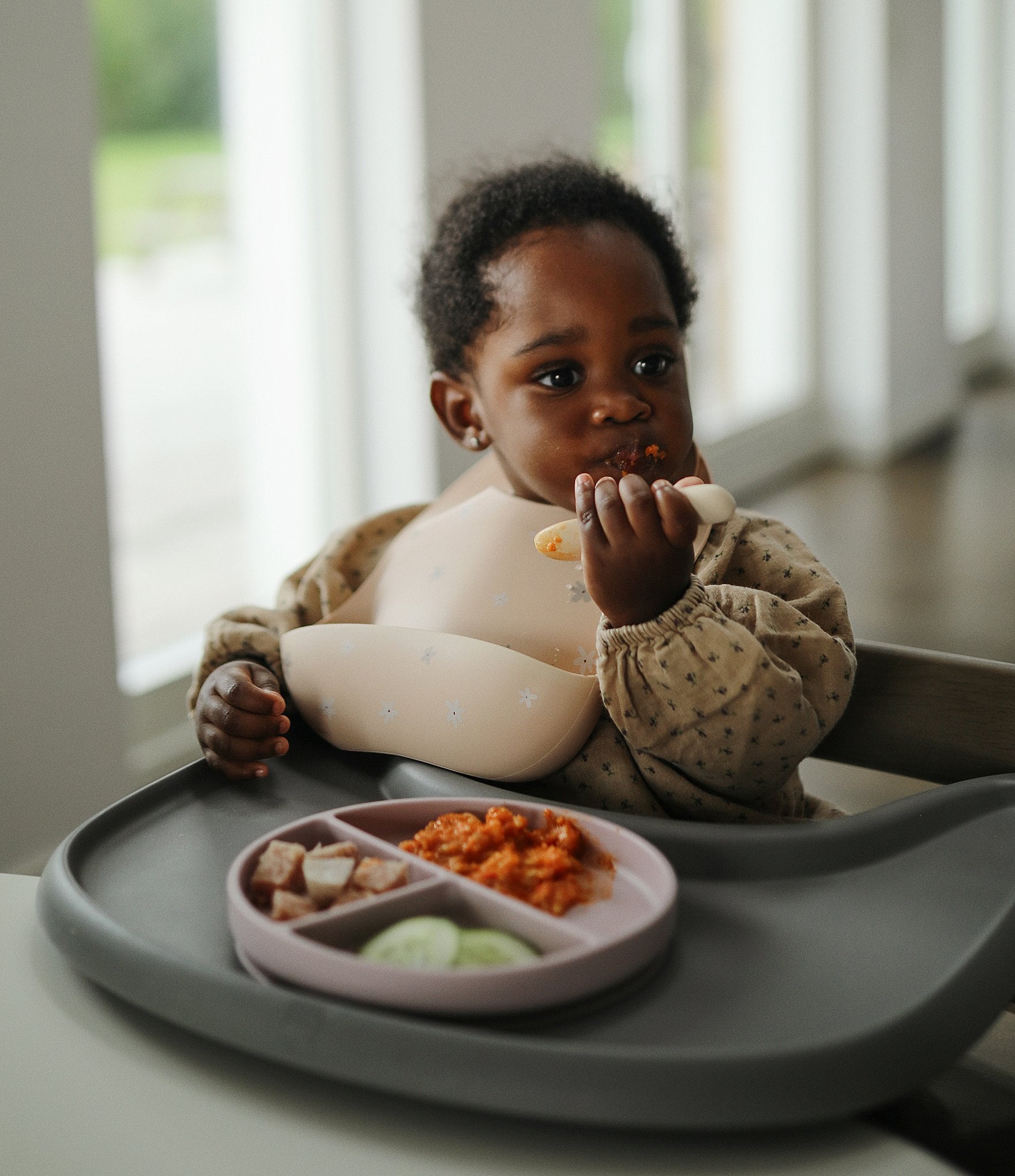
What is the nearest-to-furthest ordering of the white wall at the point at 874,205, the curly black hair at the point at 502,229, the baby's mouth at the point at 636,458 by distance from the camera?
the baby's mouth at the point at 636,458, the curly black hair at the point at 502,229, the white wall at the point at 874,205

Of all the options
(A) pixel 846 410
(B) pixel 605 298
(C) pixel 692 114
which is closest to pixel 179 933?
(B) pixel 605 298

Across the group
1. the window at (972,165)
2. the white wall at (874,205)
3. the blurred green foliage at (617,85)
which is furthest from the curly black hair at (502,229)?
the window at (972,165)

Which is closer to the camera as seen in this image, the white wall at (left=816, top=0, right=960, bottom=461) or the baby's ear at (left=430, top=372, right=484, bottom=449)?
the baby's ear at (left=430, top=372, right=484, bottom=449)

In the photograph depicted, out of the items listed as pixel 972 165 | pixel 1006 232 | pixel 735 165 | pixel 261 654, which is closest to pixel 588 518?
pixel 261 654

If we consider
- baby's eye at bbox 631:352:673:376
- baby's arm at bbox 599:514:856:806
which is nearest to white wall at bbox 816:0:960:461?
baby's eye at bbox 631:352:673:376

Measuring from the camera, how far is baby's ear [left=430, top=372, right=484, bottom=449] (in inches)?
44.1

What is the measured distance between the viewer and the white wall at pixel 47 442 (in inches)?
60.7

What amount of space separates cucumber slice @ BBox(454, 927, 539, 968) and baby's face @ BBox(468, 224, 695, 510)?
429 mm

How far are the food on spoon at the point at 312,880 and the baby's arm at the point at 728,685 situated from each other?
8.2 inches

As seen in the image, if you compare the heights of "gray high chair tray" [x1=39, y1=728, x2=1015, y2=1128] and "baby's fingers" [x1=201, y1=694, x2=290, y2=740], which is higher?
"baby's fingers" [x1=201, y1=694, x2=290, y2=740]

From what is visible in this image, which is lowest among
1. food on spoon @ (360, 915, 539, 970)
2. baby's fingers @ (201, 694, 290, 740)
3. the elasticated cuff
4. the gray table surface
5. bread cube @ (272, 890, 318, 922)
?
the gray table surface

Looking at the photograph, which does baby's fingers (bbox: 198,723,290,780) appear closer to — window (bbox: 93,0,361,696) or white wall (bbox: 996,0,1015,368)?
window (bbox: 93,0,361,696)

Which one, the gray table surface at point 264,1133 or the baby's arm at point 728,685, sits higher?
the baby's arm at point 728,685

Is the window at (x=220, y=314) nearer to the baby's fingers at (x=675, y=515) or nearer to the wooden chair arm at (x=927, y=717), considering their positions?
the wooden chair arm at (x=927, y=717)
